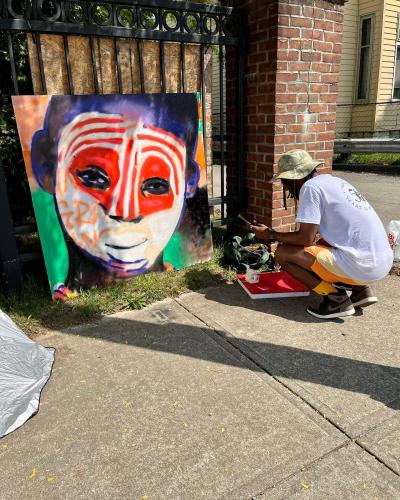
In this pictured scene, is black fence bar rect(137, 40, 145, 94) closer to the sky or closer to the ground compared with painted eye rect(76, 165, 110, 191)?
Result: closer to the sky

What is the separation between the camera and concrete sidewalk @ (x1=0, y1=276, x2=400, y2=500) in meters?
1.85

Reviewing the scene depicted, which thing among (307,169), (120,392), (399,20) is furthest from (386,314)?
(399,20)

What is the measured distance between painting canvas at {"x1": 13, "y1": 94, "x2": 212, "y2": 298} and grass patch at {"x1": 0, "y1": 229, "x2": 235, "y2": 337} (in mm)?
111

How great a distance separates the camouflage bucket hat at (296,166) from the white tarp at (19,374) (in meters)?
2.11

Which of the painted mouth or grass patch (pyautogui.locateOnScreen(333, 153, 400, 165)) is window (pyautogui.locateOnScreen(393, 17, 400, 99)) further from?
the painted mouth

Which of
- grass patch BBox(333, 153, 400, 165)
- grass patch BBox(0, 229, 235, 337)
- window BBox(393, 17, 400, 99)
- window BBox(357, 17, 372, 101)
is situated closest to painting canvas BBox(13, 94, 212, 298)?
grass patch BBox(0, 229, 235, 337)

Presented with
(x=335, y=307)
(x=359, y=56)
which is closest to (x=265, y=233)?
(x=335, y=307)

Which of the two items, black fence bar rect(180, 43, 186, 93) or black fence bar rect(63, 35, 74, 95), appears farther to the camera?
black fence bar rect(180, 43, 186, 93)

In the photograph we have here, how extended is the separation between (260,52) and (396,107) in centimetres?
1181

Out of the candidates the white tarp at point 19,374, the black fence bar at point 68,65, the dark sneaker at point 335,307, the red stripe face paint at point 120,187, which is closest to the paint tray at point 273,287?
the dark sneaker at point 335,307

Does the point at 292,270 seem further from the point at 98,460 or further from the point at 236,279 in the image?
the point at 98,460

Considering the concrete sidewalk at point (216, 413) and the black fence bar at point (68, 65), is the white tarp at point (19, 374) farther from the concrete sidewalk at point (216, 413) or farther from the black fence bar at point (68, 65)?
the black fence bar at point (68, 65)

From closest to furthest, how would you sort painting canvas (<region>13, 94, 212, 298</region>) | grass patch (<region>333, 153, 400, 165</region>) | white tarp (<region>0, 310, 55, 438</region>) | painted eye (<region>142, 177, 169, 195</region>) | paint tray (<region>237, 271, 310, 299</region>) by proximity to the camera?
white tarp (<region>0, 310, 55, 438</region>), painting canvas (<region>13, 94, 212, 298</region>), paint tray (<region>237, 271, 310, 299</region>), painted eye (<region>142, 177, 169, 195</region>), grass patch (<region>333, 153, 400, 165</region>)

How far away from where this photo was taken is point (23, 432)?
2.14m
